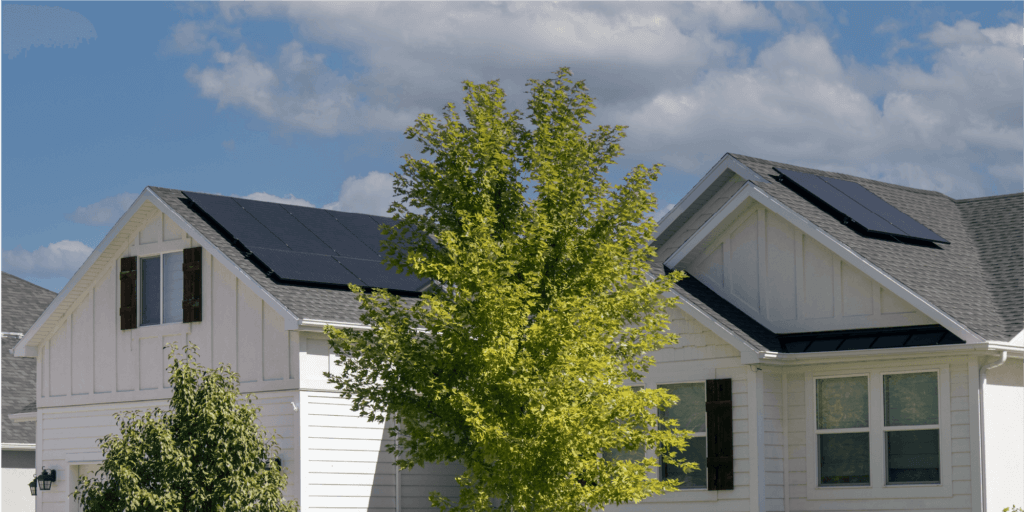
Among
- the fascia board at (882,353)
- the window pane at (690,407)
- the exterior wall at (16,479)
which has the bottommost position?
the exterior wall at (16,479)

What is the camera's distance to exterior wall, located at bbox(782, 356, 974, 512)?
16203 mm

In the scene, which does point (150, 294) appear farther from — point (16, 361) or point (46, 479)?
point (16, 361)

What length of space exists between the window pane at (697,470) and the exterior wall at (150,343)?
6.77 metres

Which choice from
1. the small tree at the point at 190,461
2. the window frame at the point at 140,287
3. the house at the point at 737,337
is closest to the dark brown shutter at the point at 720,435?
the house at the point at 737,337

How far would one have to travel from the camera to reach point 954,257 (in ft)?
64.6

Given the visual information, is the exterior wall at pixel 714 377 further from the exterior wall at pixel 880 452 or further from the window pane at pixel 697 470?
the exterior wall at pixel 880 452

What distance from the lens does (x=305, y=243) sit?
2270 cm

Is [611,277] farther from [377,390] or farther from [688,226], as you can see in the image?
[688,226]

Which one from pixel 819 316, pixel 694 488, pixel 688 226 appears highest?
pixel 688 226

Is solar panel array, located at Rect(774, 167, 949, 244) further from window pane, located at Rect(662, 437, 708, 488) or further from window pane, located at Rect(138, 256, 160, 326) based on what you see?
window pane, located at Rect(138, 256, 160, 326)

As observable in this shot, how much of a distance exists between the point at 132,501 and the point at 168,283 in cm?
899

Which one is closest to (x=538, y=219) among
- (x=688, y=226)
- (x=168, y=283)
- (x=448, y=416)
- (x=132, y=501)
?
(x=448, y=416)

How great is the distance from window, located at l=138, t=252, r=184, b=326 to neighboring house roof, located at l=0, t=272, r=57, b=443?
679 centimetres

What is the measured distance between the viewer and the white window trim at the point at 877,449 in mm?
16344
